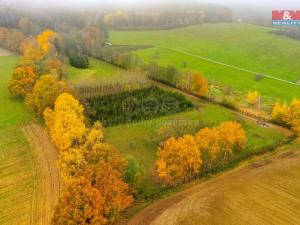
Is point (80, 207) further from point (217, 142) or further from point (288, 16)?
point (288, 16)

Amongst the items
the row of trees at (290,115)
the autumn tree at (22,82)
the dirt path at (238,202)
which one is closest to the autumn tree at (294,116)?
the row of trees at (290,115)

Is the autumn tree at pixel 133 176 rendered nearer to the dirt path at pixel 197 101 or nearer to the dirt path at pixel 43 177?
the dirt path at pixel 43 177

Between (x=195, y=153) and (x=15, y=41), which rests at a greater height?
(x=15, y=41)

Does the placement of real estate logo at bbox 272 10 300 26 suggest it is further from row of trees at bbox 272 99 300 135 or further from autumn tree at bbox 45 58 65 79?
Result: autumn tree at bbox 45 58 65 79

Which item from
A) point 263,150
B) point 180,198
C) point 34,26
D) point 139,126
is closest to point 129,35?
point 34,26

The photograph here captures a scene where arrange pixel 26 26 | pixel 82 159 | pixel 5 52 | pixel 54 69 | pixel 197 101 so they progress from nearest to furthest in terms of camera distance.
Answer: pixel 82 159 < pixel 197 101 < pixel 54 69 < pixel 5 52 < pixel 26 26

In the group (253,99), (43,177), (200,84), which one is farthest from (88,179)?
(253,99)

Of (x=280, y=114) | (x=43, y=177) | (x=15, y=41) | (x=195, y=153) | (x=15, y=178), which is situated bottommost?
(x=43, y=177)
